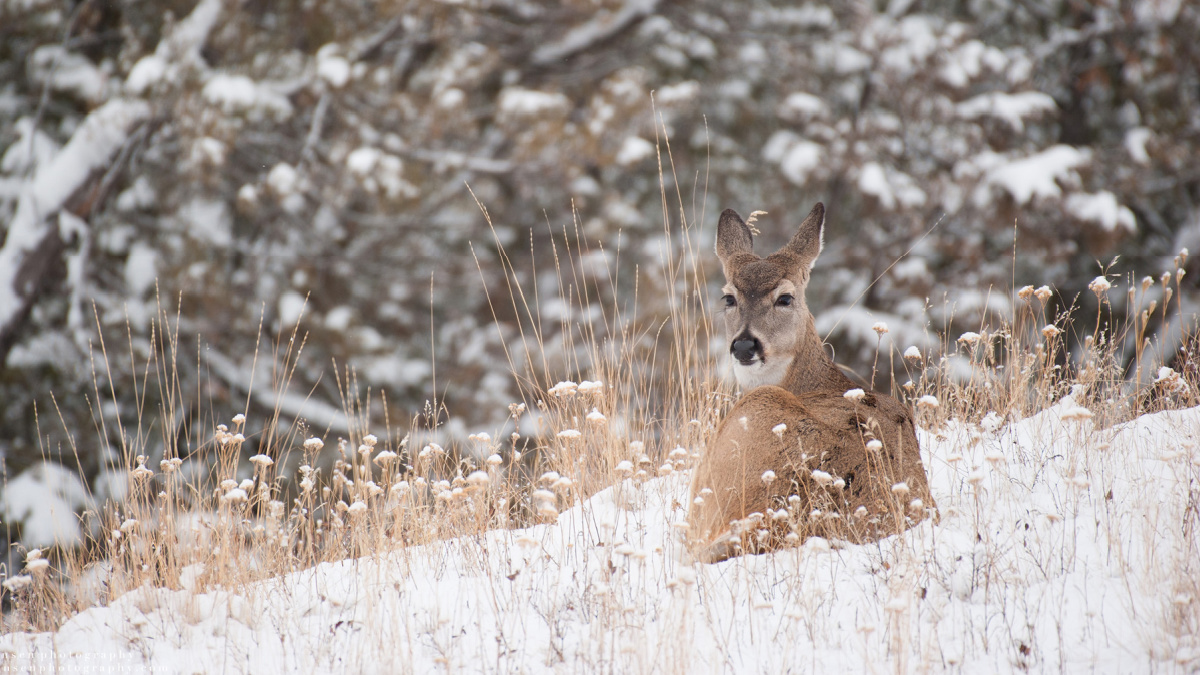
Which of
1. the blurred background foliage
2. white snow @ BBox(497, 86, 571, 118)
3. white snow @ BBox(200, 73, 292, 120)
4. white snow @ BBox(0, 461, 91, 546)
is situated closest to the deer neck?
the blurred background foliage

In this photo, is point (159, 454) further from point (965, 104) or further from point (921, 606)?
point (965, 104)

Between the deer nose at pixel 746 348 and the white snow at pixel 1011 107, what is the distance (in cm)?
802

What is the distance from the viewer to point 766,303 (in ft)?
14.5

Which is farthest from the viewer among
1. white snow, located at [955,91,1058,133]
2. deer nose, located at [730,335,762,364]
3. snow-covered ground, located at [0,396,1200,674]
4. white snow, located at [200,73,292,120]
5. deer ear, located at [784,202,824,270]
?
white snow, located at [955,91,1058,133]

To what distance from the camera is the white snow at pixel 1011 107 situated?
1052 cm

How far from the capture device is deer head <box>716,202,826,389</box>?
13.8ft

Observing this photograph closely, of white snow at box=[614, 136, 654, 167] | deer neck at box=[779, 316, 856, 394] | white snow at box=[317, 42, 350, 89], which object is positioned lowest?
deer neck at box=[779, 316, 856, 394]

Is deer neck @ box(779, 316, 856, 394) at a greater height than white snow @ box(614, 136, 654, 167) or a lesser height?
lesser

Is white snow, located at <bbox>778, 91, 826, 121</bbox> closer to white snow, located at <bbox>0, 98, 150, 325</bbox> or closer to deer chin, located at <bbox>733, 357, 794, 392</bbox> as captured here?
white snow, located at <bbox>0, 98, 150, 325</bbox>

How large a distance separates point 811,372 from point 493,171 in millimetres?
7215

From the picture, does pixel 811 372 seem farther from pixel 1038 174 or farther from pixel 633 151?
pixel 1038 174

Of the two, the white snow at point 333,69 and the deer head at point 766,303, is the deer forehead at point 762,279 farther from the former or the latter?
the white snow at point 333,69

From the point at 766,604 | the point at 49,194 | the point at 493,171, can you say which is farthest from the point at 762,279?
the point at 49,194

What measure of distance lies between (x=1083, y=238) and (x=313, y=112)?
9.21 metres
